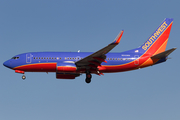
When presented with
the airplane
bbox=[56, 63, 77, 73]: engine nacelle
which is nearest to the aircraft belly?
the airplane

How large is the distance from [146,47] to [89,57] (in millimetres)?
9401

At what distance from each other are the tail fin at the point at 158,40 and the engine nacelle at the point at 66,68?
399 inches

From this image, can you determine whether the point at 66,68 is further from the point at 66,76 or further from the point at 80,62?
the point at 66,76

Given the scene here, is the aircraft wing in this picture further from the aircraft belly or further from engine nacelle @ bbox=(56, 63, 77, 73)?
the aircraft belly

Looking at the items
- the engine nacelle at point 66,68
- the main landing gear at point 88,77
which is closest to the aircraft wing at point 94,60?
the engine nacelle at point 66,68

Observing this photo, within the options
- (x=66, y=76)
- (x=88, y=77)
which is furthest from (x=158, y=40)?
(x=66, y=76)

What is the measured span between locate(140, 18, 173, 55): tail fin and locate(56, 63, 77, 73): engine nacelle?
1013 cm

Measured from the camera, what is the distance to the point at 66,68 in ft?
124

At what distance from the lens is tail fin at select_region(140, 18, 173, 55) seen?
4225 cm

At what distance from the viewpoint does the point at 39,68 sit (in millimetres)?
39156

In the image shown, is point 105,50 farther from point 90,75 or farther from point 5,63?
point 5,63

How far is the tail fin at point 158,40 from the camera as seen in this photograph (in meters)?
42.2

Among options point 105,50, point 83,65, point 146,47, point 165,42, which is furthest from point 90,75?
point 165,42

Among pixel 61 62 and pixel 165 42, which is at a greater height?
pixel 165 42
